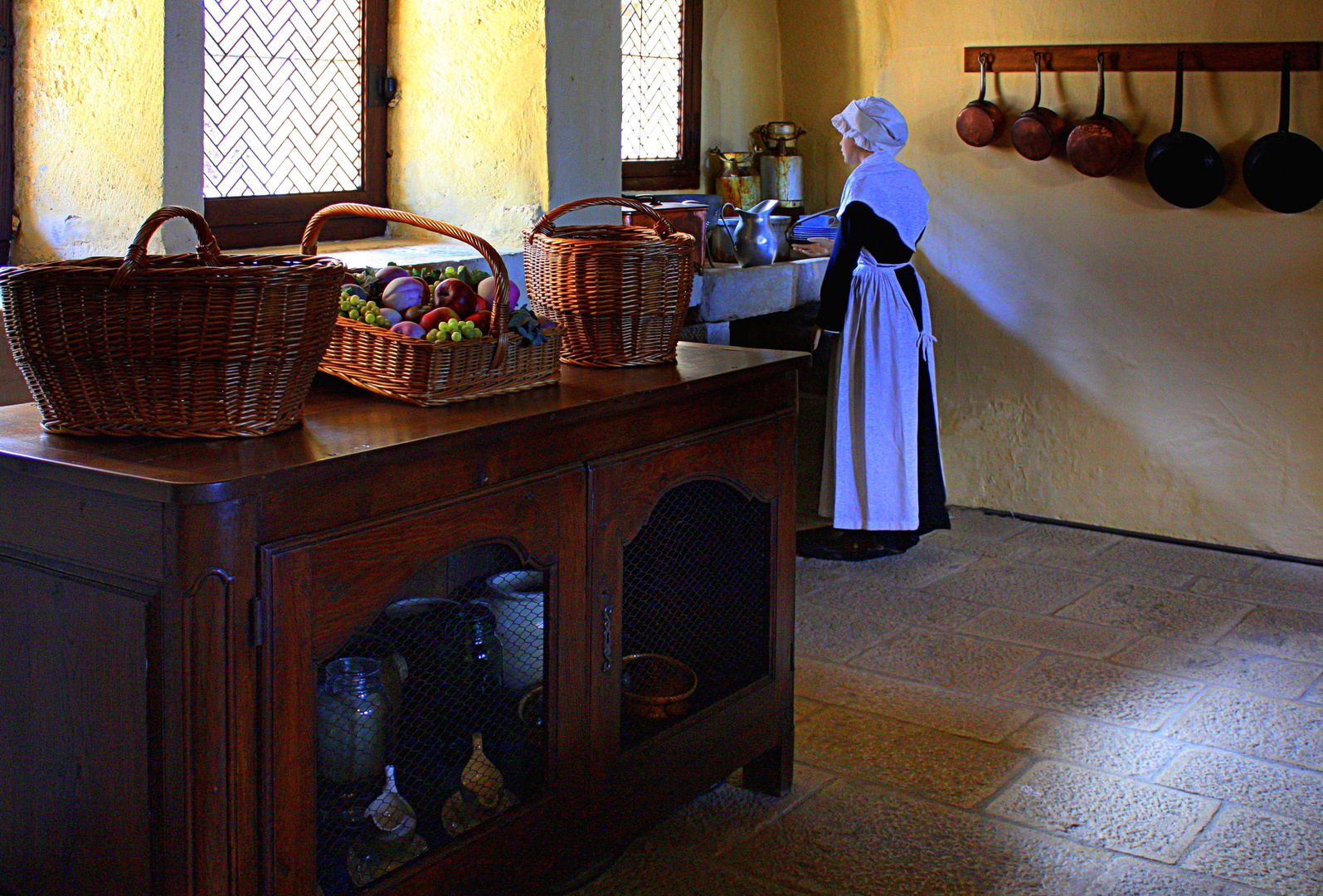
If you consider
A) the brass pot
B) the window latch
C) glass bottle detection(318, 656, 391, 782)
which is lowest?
the brass pot

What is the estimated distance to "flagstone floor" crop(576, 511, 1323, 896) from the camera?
2.38m

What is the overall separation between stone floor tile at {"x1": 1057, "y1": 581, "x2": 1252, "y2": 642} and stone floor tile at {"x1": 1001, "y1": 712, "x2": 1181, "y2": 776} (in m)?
0.77

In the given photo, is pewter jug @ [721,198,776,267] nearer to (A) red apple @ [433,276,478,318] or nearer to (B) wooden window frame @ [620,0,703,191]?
(B) wooden window frame @ [620,0,703,191]

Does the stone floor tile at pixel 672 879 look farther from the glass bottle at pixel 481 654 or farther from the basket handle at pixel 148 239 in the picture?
the basket handle at pixel 148 239

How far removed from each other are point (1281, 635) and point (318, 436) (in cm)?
305

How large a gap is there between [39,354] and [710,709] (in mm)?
1325

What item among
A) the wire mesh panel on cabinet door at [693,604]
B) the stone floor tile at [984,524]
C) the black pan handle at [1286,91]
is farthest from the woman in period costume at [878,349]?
the wire mesh panel on cabinet door at [693,604]

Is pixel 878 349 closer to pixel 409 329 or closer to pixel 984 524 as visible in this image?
pixel 984 524

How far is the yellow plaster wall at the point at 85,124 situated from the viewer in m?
2.51

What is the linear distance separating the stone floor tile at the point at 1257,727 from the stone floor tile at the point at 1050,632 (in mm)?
366

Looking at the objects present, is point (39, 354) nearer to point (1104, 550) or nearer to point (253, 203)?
point (253, 203)

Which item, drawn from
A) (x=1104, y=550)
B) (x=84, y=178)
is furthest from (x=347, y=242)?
(x=1104, y=550)

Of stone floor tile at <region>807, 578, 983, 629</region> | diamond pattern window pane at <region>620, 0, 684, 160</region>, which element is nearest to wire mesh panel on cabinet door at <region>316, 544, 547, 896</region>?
stone floor tile at <region>807, 578, 983, 629</region>

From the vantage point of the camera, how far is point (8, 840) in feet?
5.70
